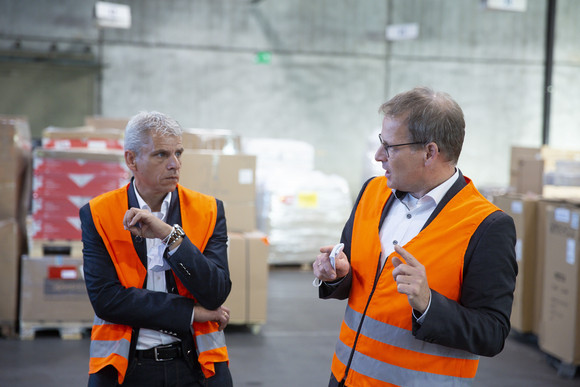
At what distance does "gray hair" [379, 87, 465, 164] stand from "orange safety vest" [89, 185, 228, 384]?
2.81 feet

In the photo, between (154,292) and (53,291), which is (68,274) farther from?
(154,292)

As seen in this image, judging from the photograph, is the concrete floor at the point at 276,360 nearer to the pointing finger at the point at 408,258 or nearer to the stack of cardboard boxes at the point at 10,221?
the stack of cardboard boxes at the point at 10,221

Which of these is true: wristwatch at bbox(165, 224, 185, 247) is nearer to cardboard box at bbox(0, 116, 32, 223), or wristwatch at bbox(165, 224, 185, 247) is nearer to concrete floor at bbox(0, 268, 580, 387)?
concrete floor at bbox(0, 268, 580, 387)

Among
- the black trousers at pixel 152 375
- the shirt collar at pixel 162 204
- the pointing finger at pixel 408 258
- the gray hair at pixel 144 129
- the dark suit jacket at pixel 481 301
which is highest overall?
the gray hair at pixel 144 129

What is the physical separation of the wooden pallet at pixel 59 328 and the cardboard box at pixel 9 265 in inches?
8.2

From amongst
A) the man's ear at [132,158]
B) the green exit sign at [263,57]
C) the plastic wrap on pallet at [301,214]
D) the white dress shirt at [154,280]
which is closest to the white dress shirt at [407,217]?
the white dress shirt at [154,280]

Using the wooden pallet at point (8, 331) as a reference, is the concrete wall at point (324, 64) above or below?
above

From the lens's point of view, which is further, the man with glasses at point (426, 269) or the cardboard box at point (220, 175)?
the cardboard box at point (220, 175)

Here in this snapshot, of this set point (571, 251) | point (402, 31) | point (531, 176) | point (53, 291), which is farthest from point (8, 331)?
point (402, 31)

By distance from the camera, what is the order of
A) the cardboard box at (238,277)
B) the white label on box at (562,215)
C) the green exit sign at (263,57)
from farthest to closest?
1. the green exit sign at (263,57)
2. the cardboard box at (238,277)
3. the white label on box at (562,215)

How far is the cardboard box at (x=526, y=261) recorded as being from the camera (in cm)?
573

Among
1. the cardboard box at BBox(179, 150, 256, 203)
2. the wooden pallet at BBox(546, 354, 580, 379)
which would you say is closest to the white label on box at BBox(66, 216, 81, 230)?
the cardboard box at BBox(179, 150, 256, 203)

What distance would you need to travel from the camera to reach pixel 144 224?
1.96 meters

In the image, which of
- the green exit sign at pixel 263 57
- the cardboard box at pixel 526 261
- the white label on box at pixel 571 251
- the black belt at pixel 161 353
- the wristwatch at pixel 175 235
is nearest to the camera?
the wristwatch at pixel 175 235
